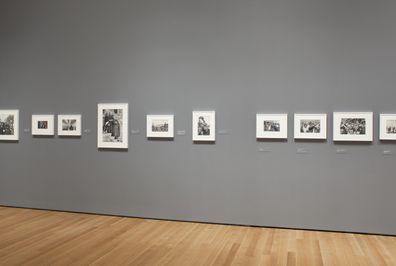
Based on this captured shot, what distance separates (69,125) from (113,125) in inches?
52.1

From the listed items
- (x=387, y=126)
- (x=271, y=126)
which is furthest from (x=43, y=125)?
(x=387, y=126)

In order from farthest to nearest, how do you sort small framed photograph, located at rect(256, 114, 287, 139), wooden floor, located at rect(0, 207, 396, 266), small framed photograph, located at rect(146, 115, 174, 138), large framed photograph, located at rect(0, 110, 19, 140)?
large framed photograph, located at rect(0, 110, 19, 140) → small framed photograph, located at rect(146, 115, 174, 138) → small framed photograph, located at rect(256, 114, 287, 139) → wooden floor, located at rect(0, 207, 396, 266)

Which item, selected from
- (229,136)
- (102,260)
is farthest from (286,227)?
(102,260)

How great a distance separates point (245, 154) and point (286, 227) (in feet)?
6.21

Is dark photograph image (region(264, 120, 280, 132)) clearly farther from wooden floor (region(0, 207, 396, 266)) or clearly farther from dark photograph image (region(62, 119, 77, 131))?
dark photograph image (region(62, 119, 77, 131))

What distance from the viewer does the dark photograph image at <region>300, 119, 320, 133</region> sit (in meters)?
8.43

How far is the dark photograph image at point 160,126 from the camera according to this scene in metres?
9.41

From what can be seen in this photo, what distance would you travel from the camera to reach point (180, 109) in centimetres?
933

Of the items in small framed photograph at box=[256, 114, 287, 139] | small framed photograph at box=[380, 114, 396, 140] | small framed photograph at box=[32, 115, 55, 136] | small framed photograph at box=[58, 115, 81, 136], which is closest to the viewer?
small framed photograph at box=[380, 114, 396, 140]

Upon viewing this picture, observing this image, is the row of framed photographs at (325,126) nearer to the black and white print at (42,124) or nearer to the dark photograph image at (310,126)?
the dark photograph image at (310,126)

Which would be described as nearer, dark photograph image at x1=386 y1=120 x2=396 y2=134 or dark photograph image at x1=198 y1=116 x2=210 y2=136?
dark photograph image at x1=386 y1=120 x2=396 y2=134

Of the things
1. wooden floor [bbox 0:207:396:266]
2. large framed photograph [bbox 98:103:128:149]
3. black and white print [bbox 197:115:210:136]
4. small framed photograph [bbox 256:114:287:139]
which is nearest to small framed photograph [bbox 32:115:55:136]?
large framed photograph [bbox 98:103:128:149]

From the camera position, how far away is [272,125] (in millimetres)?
8672

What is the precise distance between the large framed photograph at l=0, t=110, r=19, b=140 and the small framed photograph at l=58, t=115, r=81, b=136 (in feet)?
4.84
